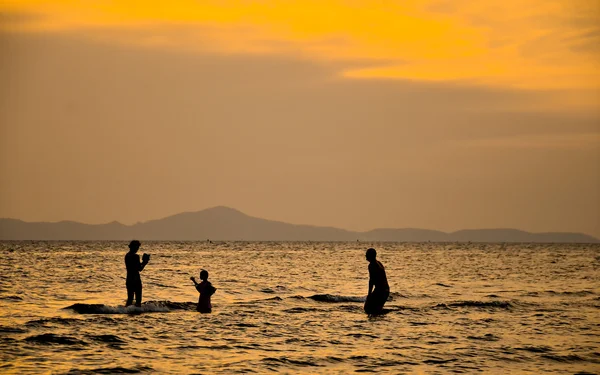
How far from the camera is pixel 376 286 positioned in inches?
1064

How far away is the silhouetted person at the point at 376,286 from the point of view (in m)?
26.0

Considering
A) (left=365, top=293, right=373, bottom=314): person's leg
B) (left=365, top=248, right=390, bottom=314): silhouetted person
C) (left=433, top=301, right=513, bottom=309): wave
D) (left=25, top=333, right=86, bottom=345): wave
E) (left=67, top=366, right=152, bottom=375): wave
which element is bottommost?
(left=67, top=366, right=152, bottom=375): wave

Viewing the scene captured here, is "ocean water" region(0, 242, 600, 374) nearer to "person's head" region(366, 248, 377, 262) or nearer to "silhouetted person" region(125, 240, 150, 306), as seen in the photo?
"silhouetted person" region(125, 240, 150, 306)

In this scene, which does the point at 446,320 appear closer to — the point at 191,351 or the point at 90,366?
the point at 191,351

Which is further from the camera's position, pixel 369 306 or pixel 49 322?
pixel 369 306

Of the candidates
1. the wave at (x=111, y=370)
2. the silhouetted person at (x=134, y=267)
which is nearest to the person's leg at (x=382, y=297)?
the silhouetted person at (x=134, y=267)

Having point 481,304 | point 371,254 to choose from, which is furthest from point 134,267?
point 481,304

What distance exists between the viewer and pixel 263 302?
105 feet

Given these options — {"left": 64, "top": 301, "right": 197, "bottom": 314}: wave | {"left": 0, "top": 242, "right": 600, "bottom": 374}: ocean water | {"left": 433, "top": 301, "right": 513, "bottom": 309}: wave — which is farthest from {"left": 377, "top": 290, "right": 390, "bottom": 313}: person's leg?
{"left": 64, "top": 301, "right": 197, "bottom": 314}: wave

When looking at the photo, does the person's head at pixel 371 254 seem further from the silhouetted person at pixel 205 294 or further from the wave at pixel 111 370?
the wave at pixel 111 370

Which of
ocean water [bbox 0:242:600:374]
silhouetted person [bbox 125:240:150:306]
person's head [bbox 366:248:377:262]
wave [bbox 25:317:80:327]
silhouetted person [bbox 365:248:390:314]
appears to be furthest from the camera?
silhouetted person [bbox 365:248:390:314]

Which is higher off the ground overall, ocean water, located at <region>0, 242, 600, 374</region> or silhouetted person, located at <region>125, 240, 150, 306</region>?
silhouetted person, located at <region>125, 240, 150, 306</region>

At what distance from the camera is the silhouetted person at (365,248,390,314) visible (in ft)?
85.4

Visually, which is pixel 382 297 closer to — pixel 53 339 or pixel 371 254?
pixel 371 254
